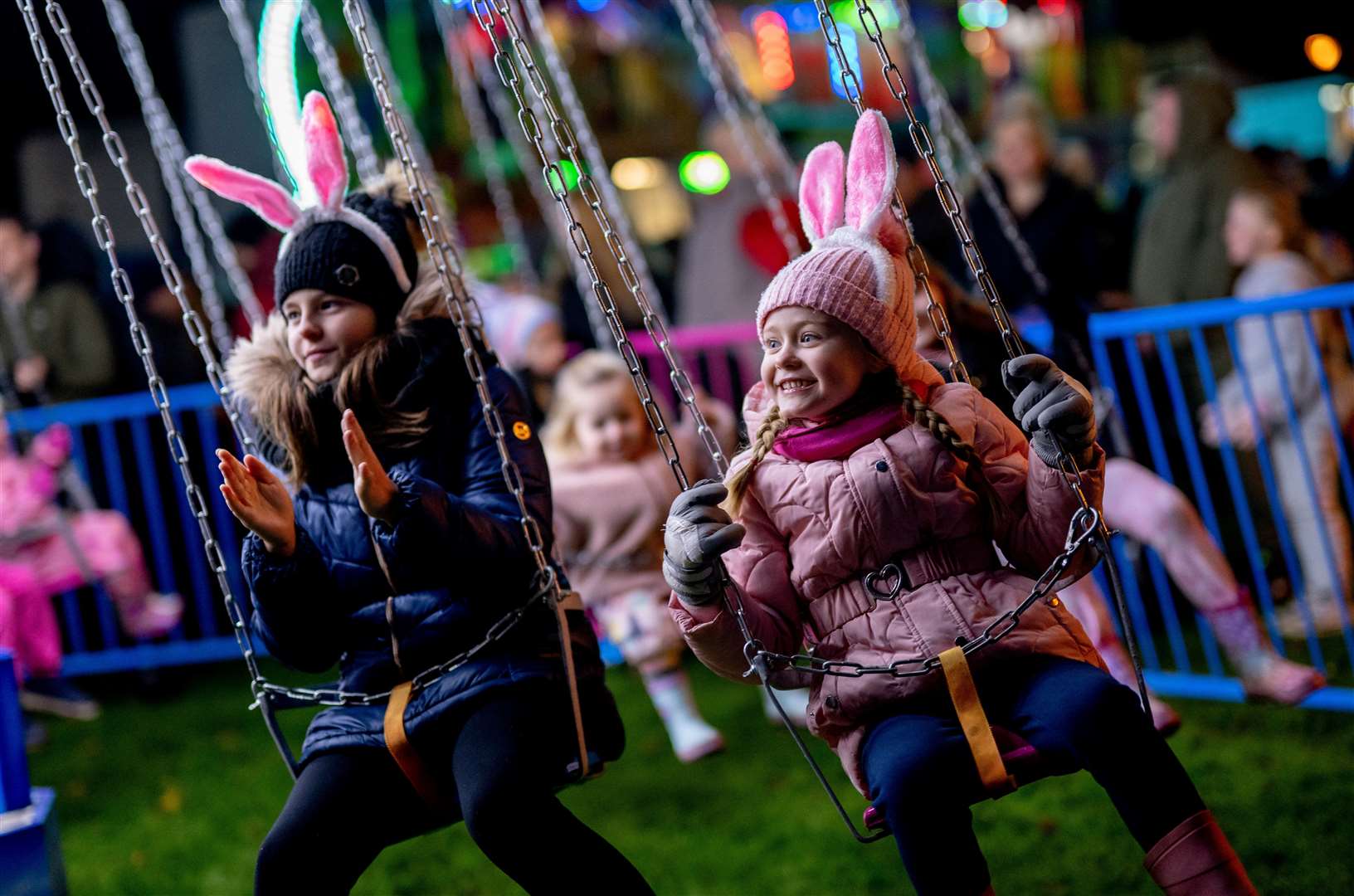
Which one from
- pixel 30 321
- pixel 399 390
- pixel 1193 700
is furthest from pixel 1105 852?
pixel 30 321

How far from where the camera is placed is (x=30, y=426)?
20.1 ft

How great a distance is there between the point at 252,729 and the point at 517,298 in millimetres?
1969

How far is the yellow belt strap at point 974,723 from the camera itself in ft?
7.32

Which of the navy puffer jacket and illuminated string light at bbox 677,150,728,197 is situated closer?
the navy puffer jacket

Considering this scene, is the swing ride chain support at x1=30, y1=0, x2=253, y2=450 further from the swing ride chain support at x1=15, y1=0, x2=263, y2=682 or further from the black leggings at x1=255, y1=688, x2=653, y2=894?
the black leggings at x1=255, y1=688, x2=653, y2=894

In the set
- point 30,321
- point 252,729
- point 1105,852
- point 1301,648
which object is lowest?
point 1301,648

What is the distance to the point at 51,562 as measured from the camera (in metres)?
5.25

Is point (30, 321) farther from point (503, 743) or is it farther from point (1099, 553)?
point (1099, 553)

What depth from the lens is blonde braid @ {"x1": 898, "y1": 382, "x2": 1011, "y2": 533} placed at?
7.96 ft

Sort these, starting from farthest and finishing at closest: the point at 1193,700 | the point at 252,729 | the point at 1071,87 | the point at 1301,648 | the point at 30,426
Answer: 1. the point at 1071,87
2. the point at 30,426
3. the point at 252,729
4. the point at 1301,648
5. the point at 1193,700

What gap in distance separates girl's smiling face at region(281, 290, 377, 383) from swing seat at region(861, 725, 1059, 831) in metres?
1.31

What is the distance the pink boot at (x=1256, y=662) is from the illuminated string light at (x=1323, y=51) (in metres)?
6.98

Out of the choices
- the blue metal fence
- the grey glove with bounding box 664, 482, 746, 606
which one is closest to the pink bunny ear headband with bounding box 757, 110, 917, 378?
the grey glove with bounding box 664, 482, 746, 606

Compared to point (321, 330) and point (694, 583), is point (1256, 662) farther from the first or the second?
point (321, 330)
